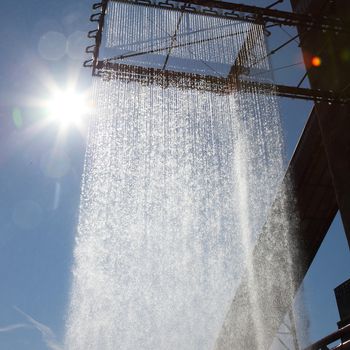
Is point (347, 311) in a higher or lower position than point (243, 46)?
lower

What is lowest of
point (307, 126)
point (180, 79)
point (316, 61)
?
point (180, 79)

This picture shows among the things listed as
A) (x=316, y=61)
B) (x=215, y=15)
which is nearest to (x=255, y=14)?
(x=215, y=15)

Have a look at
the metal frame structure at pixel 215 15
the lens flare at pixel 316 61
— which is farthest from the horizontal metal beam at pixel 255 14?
the lens flare at pixel 316 61

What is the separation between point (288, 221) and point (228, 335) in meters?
6.57

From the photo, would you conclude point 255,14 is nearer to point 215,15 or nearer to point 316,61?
point 215,15

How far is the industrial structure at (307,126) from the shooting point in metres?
9.97

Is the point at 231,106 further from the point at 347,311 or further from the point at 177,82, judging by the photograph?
the point at 347,311

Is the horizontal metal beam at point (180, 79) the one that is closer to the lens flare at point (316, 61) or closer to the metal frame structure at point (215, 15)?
the metal frame structure at point (215, 15)

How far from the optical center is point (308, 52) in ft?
43.9

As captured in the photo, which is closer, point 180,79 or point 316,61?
point 180,79

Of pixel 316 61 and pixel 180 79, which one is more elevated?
pixel 316 61

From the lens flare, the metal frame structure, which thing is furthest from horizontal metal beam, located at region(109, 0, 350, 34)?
the lens flare

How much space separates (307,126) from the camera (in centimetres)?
1320

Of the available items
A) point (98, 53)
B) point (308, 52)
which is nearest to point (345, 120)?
point (308, 52)
